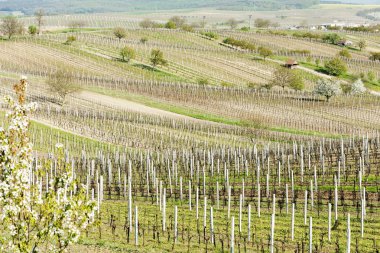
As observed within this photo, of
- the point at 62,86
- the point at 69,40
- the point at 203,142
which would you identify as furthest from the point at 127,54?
the point at 203,142

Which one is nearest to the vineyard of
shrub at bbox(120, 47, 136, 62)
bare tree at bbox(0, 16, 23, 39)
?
bare tree at bbox(0, 16, 23, 39)

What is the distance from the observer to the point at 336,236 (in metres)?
23.3

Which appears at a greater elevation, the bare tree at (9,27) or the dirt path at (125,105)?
the bare tree at (9,27)

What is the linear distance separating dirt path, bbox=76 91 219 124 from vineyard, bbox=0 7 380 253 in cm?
37

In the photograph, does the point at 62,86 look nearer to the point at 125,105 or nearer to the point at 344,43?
the point at 125,105

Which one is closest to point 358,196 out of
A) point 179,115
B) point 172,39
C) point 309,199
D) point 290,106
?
point 309,199

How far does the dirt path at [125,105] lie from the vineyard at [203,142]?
37 centimetres

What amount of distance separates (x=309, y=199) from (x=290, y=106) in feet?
141

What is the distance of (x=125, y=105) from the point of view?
67.4m

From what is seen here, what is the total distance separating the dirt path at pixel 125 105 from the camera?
210 feet

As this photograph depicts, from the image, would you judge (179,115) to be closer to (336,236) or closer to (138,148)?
→ (138,148)

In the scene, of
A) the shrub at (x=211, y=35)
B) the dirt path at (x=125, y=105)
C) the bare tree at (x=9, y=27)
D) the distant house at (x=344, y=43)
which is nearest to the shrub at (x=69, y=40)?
the bare tree at (x=9, y=27)

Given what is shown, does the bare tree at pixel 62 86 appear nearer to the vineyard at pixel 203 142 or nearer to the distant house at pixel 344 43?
the vineyard at pixel 203 142

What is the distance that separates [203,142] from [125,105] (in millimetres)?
18779
